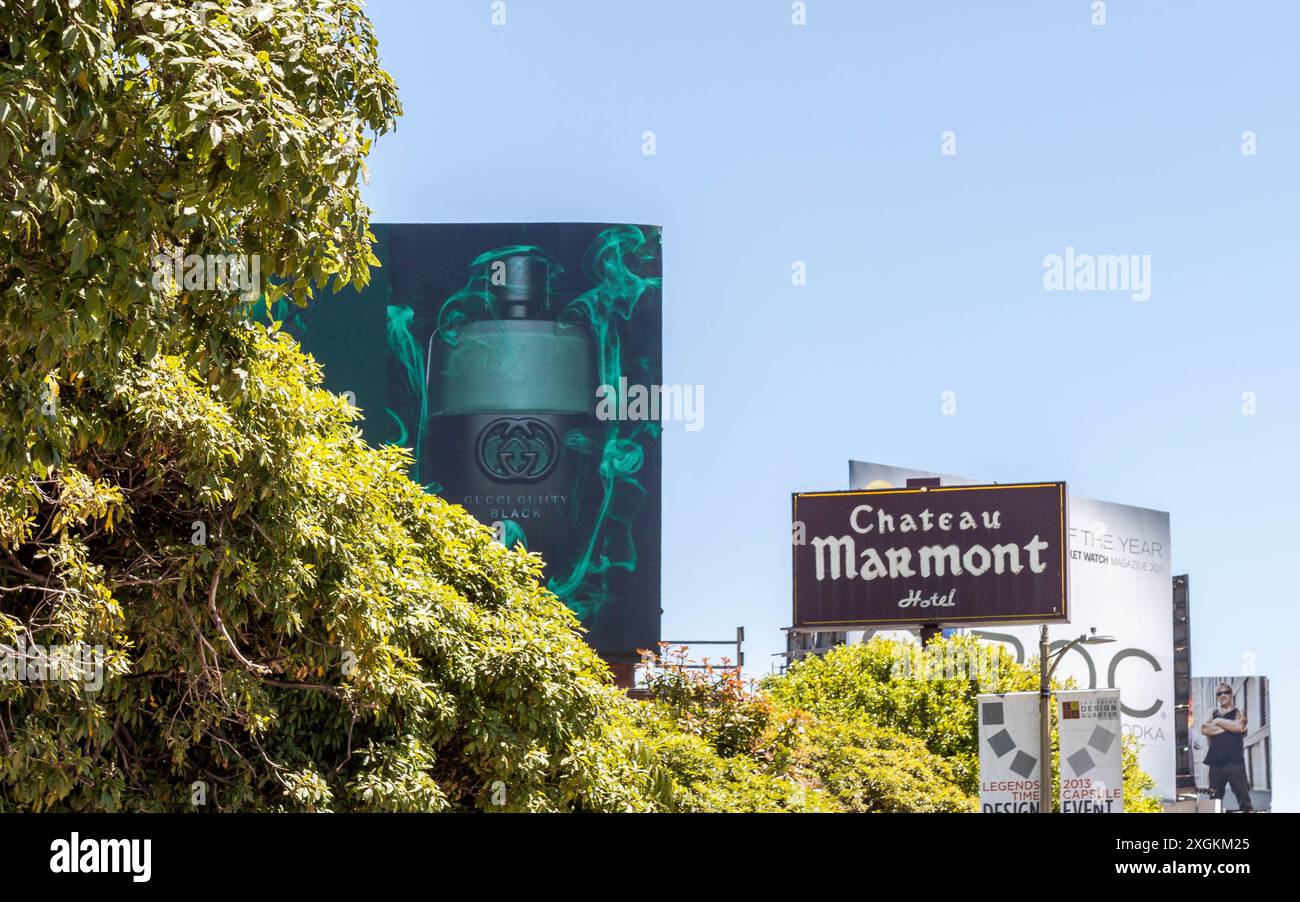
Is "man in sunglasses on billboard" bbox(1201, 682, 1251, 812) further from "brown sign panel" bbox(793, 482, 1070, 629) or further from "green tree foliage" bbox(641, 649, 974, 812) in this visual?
"green tree foliage" bbox(641, 649, 974, 812)

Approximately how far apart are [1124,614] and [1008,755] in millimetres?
59756

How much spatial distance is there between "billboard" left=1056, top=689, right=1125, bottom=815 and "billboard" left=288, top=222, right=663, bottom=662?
31.7m

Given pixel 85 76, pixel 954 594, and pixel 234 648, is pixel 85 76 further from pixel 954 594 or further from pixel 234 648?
pixel 954 594

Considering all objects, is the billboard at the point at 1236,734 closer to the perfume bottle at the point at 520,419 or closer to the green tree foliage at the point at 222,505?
the perfume bottle at the point at 520,419

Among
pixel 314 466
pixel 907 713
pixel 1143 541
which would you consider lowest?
pixel 907 713

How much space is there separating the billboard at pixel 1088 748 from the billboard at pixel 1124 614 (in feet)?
172

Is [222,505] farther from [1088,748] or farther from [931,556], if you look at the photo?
[931,556]

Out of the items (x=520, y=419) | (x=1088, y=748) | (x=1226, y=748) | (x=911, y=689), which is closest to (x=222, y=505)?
(x=1088, y=748)

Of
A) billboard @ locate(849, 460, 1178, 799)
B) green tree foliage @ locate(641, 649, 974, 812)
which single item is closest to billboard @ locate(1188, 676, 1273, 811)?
billboard @ locate(849, 460, 1178, 799)

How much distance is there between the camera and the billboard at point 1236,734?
87000 mm
